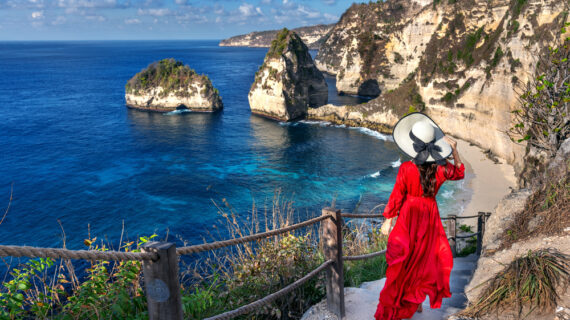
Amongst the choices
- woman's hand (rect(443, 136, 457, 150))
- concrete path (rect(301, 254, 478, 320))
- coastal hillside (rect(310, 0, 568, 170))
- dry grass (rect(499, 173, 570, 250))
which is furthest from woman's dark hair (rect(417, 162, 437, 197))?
coastal hillside (rect(310, 0, 568, 170))

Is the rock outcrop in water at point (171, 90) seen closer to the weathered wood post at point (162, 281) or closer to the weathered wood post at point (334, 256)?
the weathered wood post at point (334, 256)

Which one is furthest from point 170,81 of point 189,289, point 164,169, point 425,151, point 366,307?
point 425,151

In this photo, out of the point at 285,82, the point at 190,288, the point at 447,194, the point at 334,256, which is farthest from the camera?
the point at 285,82

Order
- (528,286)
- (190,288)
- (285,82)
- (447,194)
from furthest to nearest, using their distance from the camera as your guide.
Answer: (285,82) < (447,194) < (190,288) < (528,286)

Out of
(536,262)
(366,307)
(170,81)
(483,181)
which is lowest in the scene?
(483,181)

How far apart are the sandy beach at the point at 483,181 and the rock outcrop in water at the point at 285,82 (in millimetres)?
27448

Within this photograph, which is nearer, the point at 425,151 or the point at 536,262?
the point at 536,262

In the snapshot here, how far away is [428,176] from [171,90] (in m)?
66.8

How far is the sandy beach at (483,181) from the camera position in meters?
27.3

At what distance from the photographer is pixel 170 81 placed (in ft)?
222

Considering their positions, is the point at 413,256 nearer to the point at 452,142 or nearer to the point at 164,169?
the point at 452,142

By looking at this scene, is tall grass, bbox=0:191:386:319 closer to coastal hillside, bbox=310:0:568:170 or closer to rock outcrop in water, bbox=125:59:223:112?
coastal hillside, bbox=310:0:568:170

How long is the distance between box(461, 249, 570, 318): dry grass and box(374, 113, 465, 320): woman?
1.70 feet

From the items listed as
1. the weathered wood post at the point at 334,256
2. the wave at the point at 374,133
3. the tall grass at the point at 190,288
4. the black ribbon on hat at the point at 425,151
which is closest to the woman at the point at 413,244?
A: the black ribbon on hat at the point at 425,151
